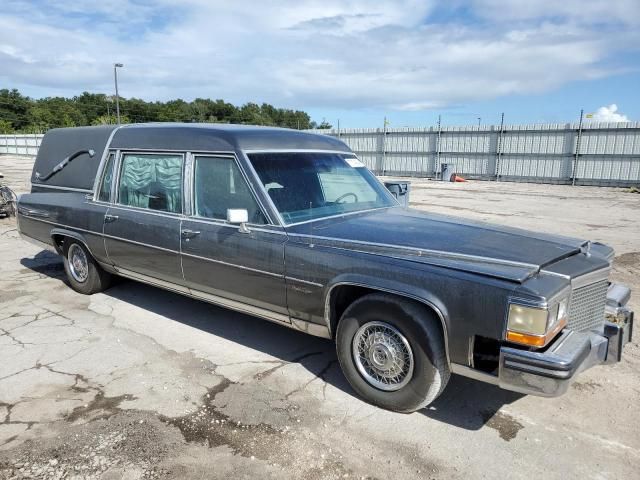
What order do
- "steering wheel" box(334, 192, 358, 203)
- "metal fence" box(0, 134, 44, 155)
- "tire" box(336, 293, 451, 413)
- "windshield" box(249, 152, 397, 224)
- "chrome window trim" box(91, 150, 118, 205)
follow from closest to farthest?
"tire" box(336, 293, 451, 413) → "windshield" box(249, 152, 397, 224) → "steering wheel" box(334, 192, 358, 203) → "chrome window trim" box(91, 150, 118, 205) → "metal fence" box(0, 134, 44, 155)

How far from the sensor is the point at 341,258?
10.8 feet

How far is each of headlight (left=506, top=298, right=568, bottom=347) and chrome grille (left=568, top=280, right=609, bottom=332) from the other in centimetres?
31

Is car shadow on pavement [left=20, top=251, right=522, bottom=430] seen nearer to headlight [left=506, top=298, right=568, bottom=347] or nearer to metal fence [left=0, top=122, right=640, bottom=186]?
headlight [left=506, top=298, right=568, bottom=347]

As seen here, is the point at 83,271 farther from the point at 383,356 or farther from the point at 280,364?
the point at 383,356

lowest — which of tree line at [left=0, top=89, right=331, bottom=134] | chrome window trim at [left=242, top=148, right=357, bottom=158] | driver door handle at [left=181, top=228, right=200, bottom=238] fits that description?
driver door handle at [left=181, top=228, right=200, bottom=238]

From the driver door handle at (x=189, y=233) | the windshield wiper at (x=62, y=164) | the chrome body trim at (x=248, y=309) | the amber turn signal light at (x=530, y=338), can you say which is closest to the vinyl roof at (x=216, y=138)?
the windshield wiper at (x=62, y=164)

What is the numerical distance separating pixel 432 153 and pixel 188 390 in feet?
82.8

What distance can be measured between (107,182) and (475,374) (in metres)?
4.21

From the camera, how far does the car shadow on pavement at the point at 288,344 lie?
336 centimetres

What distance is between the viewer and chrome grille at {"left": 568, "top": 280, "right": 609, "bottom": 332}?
294cm

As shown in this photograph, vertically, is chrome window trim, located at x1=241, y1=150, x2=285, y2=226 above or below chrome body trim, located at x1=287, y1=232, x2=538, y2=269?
above

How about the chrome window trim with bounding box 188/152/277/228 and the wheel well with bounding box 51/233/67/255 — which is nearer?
the chrome window trim with bounding box 188/152/277/228

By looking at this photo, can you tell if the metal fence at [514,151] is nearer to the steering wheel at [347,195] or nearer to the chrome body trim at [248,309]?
the steering wheel at [347,195]

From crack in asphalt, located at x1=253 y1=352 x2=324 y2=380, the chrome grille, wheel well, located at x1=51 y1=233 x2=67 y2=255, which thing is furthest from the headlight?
wheel well, located at x1=51 y1=233 x2=67 y2=255
